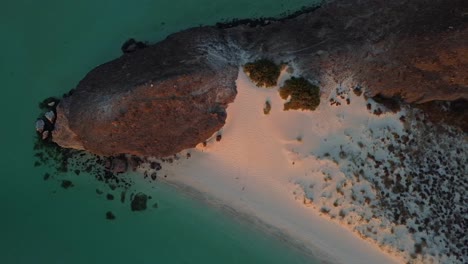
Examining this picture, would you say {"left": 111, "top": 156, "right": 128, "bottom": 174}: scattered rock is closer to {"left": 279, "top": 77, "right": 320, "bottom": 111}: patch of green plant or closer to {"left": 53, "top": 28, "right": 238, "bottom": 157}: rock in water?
{"left": 53, "top": 28, "right": 238, "bottom": 157}: rock in water

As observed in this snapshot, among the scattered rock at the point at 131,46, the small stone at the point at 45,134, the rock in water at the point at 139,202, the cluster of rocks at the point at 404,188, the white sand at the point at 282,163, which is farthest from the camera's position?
Result: the scattered rock at the point at 131,46

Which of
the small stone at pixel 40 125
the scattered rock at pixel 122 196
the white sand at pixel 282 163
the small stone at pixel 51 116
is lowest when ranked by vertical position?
the scattered rock at pixel 122 196

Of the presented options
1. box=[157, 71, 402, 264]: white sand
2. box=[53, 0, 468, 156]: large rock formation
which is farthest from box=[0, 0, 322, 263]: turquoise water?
box=[53, 0, 468, 156]: large rock formation

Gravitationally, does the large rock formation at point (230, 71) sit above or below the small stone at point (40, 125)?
above

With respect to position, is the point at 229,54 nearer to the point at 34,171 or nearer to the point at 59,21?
the point at 59,21

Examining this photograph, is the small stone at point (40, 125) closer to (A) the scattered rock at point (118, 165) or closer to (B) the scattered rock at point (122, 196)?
(A) the scattered rock at point (118, 165)

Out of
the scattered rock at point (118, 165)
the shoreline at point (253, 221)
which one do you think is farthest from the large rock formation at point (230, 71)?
the shoreline at point (253, 221)

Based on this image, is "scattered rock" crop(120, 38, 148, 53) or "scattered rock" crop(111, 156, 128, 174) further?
"scattered rock" crop(120, 38, 148, 53)
